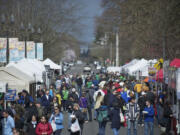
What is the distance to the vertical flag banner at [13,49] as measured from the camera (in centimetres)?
3472

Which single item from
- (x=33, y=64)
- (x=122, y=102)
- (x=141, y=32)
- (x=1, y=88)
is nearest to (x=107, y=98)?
(x=122, y=102)

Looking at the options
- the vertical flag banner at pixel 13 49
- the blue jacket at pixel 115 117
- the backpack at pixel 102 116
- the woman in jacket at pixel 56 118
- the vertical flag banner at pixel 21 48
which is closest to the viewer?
the woman in jacket at pixel 56 118

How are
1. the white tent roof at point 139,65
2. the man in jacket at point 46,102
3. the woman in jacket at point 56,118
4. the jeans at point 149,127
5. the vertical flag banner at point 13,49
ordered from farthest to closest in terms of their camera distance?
the white tent roof at point 139,65, the vertical flag banner at point 13,49, the man in jacket at point 46,102, the jeans at point 149,127, the woman in jacket at point 56,118

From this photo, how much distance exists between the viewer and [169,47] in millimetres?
34531

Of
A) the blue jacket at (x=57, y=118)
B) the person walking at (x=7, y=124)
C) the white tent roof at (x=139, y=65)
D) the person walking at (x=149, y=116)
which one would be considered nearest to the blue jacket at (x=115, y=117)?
the person walking at (x=149, y=116)

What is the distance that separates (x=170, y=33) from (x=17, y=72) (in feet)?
42.4

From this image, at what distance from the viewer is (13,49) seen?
115 ft

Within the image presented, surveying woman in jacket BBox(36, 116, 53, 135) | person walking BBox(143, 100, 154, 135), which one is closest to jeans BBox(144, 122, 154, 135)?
person walking BBox(143, 100, 154, 135)

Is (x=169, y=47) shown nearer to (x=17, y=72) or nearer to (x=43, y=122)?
(x=17, y=72)

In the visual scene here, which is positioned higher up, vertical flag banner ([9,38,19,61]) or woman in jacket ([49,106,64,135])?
vertical flag banner ([9,38,19,61])

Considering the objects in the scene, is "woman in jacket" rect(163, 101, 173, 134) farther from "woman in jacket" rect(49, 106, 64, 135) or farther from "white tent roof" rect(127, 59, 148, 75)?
"white tent roof" rect(127, 59, 148, 75)

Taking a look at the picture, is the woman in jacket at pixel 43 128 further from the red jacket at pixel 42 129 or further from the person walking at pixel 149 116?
the person walking at pixel 149 116

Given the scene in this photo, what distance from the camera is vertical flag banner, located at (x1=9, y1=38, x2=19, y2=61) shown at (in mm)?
34719

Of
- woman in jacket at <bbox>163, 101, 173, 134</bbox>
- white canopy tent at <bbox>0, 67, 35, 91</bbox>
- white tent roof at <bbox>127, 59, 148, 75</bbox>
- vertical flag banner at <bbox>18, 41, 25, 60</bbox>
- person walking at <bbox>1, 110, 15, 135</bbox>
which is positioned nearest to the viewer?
person walking at <bbox>1, 110, 15, 135</bbox>
